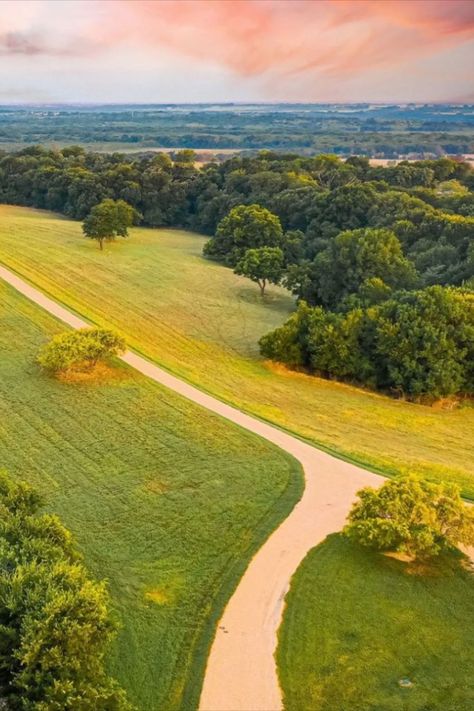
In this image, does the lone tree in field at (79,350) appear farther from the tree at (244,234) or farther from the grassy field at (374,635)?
the tree at (244,234)

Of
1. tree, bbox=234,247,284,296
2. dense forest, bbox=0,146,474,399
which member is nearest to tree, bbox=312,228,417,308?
dense forest, bbox=0,146,474,399

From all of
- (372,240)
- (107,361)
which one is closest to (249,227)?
(372,240)

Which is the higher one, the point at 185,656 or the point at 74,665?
the point at 74,665

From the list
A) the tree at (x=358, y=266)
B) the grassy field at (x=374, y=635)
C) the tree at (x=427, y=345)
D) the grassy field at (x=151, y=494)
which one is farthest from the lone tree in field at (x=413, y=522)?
the tree at (x=358, y=266)

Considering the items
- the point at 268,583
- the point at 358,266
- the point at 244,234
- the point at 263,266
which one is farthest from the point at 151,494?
the point at 244,234

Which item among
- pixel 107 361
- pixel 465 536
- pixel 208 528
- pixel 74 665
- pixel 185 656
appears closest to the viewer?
pixel 74 665

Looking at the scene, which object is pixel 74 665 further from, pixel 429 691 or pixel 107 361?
pixel 107 361
